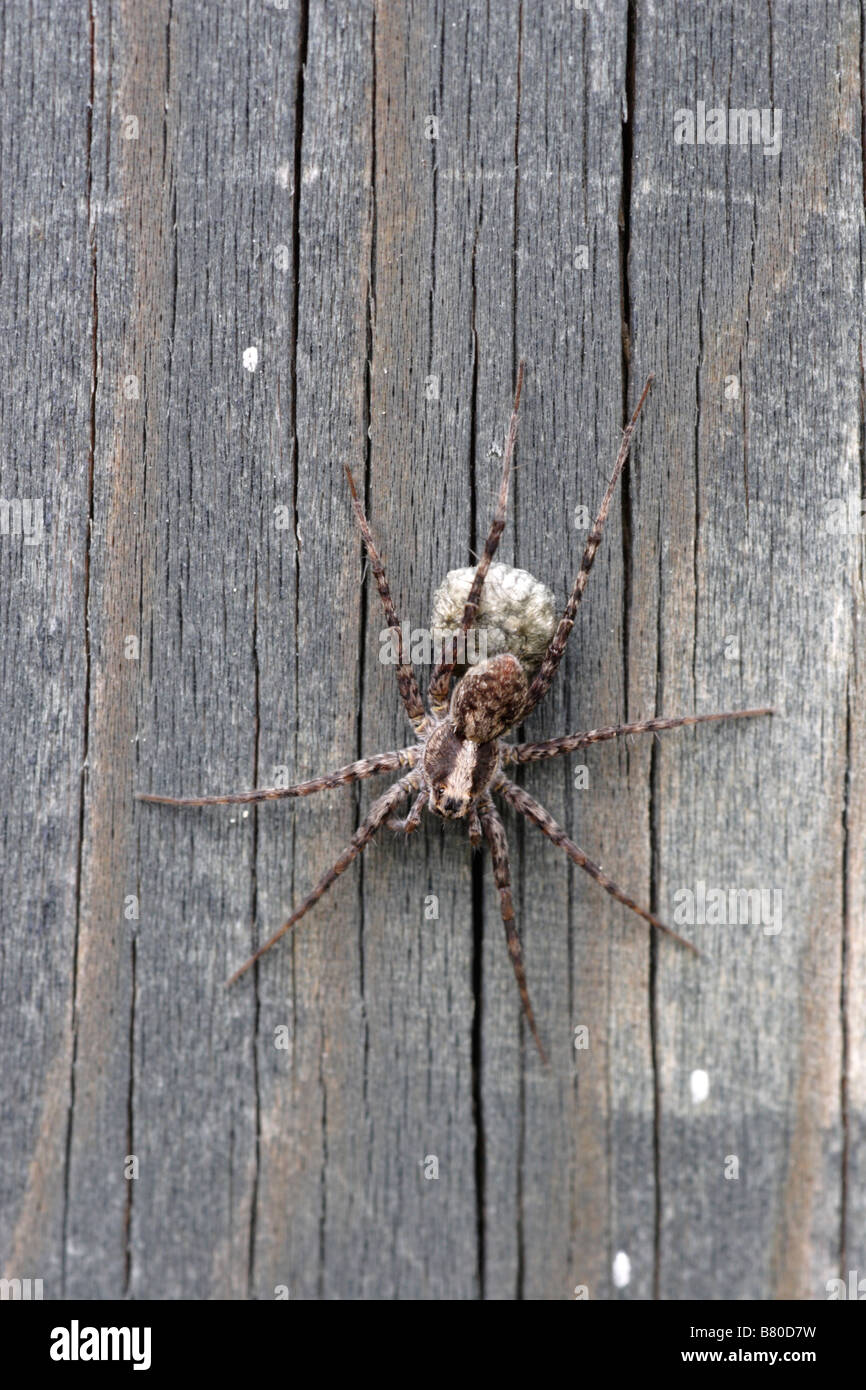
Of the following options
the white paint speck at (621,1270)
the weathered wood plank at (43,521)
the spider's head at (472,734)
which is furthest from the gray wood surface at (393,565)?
the white paint speck at (621,1270)

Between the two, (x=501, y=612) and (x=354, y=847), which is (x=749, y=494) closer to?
(x=501, y=612)

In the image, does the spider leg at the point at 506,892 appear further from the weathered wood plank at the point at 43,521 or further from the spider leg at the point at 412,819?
the weathered wood plank at the point at 43,521

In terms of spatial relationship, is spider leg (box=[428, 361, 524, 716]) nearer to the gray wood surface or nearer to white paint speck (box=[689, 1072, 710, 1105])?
the gray wood surface

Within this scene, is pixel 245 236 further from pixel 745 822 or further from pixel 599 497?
pixel 745 822

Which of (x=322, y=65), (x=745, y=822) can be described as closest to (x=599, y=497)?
(x=745, y=822)

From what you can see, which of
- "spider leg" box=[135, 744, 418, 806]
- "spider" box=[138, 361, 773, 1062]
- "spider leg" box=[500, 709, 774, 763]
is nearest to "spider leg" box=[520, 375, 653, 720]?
"spider" box=[138, 361, 773, 1062]

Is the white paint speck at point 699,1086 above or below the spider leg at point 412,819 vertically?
below
